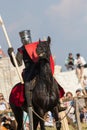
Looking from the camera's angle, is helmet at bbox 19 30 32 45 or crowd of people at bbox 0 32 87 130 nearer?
helmet at bbox 19 30 32 45

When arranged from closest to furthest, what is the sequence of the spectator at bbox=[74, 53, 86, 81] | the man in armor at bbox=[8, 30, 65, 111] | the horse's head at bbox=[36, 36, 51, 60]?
the horse's head at bbox=[36, 36, 51, 60] < the man in armor at bbox=[8, 30, 65, 111] < the spectator at bbox=[74, 53, 86, 81]

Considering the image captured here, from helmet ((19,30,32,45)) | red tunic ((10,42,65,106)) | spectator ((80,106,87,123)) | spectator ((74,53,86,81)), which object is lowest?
spectator ((80,106,87,123))

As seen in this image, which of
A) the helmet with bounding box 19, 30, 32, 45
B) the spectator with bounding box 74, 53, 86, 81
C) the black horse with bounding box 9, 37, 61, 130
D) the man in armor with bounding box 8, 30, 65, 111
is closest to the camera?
the black horse with bounding box 9, 37, 61, 130

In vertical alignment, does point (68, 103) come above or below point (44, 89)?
below

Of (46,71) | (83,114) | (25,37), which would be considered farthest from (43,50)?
(83,114)

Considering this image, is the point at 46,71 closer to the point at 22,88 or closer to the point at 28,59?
the point at 28,59

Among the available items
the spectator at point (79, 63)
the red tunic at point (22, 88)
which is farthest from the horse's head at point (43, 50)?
the spectator at point (79, 63)

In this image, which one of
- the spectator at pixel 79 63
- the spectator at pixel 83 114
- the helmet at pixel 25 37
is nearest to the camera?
the helmet at pixel 25 37

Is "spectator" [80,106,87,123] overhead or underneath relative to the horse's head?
underneath

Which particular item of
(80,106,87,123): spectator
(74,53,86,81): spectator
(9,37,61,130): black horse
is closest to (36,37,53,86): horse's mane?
(9,37,61,130): black horse

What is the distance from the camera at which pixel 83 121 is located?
17781 mm

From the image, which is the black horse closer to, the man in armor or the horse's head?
the horse's head

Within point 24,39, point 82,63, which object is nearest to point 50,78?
point 24,39

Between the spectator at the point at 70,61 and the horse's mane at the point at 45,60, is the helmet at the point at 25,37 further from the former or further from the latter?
the spectator at the point at 70,61
